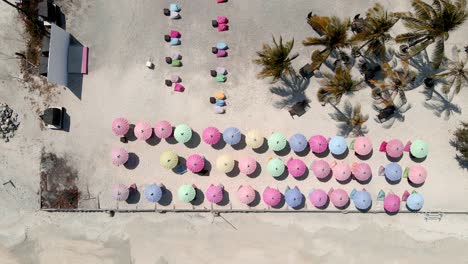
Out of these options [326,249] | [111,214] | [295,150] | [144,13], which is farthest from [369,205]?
[144,13]

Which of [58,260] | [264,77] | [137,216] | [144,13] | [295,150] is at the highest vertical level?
[144,13]

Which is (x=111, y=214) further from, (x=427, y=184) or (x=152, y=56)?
(x=427, y=184)

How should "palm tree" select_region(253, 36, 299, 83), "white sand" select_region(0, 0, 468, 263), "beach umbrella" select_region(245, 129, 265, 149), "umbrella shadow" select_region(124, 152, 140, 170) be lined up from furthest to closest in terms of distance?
"umbrella shadow" select_region(124, 152, 140, 170)
"white sand" select_region(0, 0, 468, 263)
"beach umbrella" select_region(245, 129, 265, 149)
"palm tree" select_region(253, 36, 299, 83)

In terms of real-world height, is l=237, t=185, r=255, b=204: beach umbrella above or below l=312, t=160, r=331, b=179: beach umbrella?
below

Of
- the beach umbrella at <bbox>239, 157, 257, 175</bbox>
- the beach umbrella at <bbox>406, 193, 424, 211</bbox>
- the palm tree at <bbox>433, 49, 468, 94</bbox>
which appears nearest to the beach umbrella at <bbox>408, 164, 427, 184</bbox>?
the beach umbrella at <bbox>406, 193, 424, 211</bbox>

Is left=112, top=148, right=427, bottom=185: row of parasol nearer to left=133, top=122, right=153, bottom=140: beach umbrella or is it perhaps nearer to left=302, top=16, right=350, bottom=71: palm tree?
left=133, top=122, right=153, bottom=140: beach umbrella

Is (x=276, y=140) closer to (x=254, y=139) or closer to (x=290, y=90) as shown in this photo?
(x=254, y=139)

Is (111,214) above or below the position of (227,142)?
below

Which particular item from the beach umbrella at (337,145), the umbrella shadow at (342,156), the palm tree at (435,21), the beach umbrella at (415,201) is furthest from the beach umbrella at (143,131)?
the beach umbrella at (415,201)
